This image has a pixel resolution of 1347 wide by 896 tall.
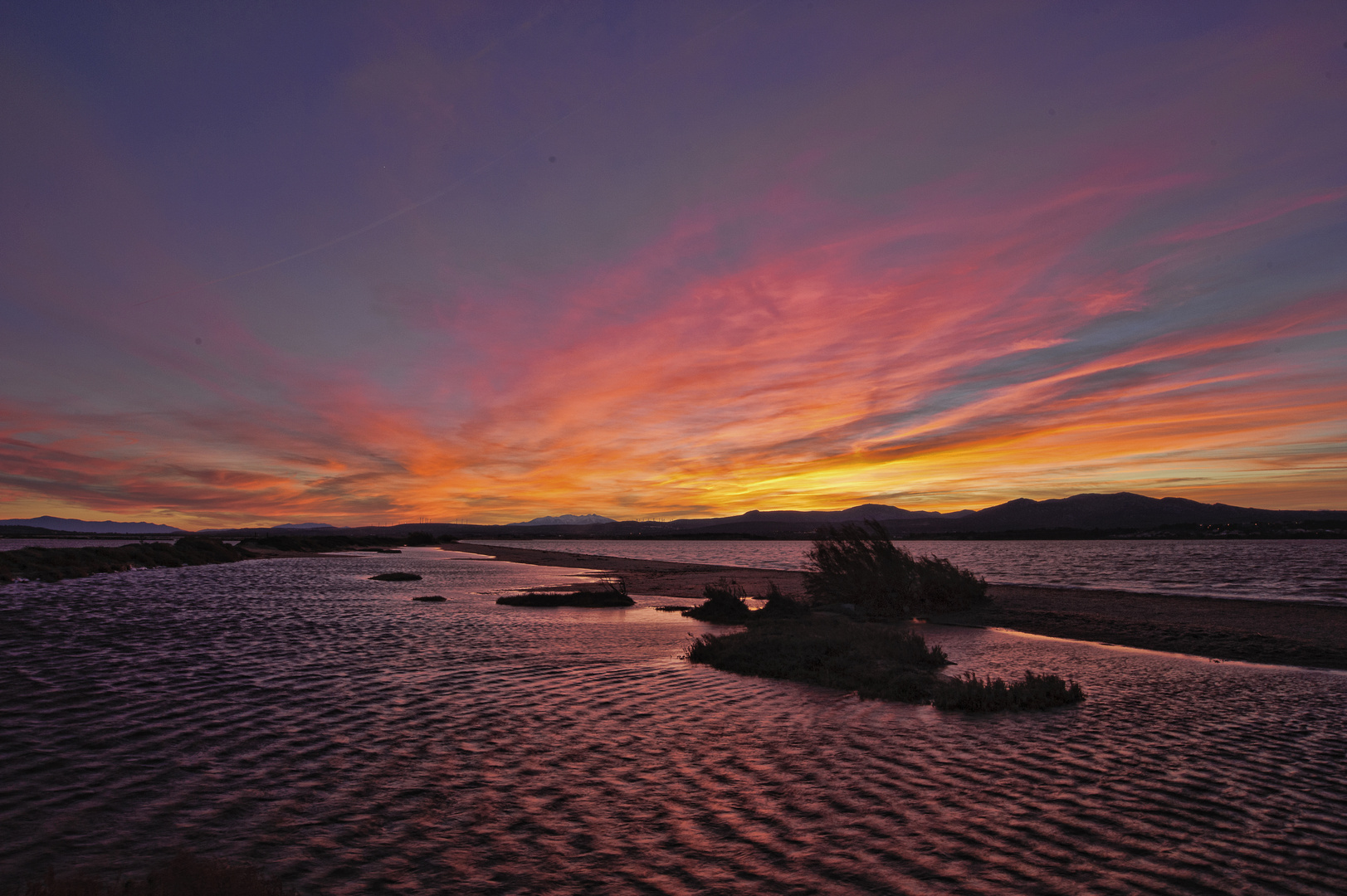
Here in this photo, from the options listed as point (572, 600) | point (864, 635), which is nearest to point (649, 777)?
point (864, 635)

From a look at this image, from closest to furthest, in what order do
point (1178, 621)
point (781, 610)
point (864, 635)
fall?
point (864, 635), point (1178, 621), point (781, 610)

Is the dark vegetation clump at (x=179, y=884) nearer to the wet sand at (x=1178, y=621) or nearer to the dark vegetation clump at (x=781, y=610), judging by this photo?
the dark vegetation clump at (x=781, y=610)

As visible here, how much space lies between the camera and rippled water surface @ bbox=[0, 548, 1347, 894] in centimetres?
604

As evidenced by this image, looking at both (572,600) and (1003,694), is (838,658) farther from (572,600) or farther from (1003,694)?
(572,600)

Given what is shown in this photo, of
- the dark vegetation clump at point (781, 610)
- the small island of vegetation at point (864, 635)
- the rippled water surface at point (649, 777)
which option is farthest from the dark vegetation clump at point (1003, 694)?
the dark vegetation clump at point (781, 610)

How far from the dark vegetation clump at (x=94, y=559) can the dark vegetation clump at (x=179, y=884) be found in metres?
45.2

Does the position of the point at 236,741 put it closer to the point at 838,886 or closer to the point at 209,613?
the point at 838,886

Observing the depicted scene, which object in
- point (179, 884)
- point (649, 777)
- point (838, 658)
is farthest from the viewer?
point (838, 658)

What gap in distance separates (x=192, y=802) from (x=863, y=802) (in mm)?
7631

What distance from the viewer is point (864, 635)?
17.9 meters

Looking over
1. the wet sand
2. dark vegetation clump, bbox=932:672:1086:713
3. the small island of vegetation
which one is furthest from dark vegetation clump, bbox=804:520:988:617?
dark vegetation clump, bbox=932:672:1086:713

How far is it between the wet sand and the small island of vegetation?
6.76 ft

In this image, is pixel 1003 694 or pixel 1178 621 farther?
pixel 1178 621

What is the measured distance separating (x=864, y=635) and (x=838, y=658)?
2.78m
